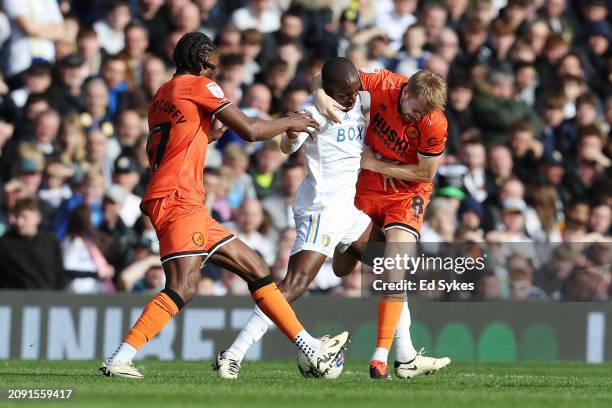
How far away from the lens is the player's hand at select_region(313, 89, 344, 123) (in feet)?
34.8

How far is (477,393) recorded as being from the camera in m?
9.48

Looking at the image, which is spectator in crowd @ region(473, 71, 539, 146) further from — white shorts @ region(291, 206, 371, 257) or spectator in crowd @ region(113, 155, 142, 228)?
white shorts @ region(291, 206, 371, 257)

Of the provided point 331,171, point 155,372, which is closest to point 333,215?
point 331,171

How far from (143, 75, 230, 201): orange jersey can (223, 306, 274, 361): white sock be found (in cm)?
112

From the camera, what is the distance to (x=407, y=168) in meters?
11.0

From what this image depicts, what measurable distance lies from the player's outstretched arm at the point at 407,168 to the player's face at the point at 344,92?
1.91 ft

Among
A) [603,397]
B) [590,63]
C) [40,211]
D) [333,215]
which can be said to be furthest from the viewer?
[590,63]

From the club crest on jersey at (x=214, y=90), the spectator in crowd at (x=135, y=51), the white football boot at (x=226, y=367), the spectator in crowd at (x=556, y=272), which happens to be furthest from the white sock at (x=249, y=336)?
the spectator in crowd at (x=135, y=51)

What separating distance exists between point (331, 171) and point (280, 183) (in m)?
5.13

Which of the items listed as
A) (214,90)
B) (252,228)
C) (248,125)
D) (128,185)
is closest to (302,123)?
(248,125)

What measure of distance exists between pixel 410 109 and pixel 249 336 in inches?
84.8

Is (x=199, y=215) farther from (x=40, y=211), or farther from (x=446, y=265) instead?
(x=40, y=211)

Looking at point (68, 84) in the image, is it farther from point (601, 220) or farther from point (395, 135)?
point (601, 220)

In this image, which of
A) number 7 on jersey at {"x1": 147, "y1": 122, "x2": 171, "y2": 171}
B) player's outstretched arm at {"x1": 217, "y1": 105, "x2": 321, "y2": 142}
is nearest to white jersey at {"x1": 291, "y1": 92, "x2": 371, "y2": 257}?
player's outstretched arm at {"x1": 217, "y1": 105, "x2": 321, "y2": 142}
